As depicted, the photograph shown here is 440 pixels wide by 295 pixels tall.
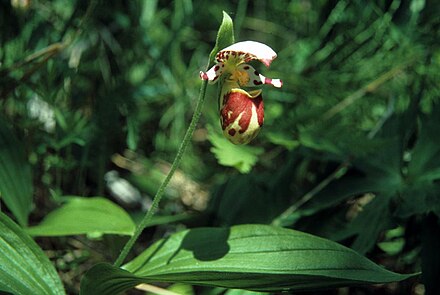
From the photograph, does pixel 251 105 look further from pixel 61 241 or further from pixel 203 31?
pixel 203 31

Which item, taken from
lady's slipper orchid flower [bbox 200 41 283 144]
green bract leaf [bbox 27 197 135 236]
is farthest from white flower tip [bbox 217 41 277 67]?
green bract leaf [bbox 27 197 135 236]

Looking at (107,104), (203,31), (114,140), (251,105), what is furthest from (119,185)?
(251,105)

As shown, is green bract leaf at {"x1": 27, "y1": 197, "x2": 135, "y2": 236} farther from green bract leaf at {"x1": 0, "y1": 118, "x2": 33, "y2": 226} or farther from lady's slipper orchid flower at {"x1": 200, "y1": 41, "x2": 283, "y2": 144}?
lady's slipper orchid flower at {"x1": 200, "y1": 41, "x2": 283, "y2": 144}

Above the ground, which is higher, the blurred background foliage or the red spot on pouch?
the blurred background foliage

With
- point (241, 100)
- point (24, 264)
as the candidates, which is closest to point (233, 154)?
point (241, 100)

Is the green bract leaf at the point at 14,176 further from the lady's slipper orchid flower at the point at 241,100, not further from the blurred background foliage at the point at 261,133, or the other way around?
the lady's slipper orchid flower at the point at 241,100
